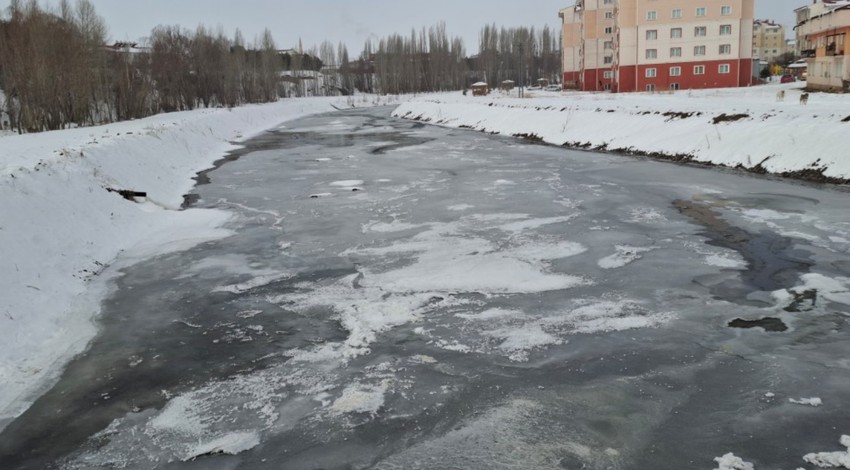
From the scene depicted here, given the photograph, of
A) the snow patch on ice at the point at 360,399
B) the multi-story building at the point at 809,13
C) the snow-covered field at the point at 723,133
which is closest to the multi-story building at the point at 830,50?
the multi-story building at the point at 809,13

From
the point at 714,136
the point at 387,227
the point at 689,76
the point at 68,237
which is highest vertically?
the point at 689,76

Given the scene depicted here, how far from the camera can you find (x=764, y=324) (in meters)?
6.18

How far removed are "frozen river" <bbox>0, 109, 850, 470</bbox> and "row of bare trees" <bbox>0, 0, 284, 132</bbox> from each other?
3303cm

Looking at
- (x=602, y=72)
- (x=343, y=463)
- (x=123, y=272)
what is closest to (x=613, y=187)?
(x=123, y=272)

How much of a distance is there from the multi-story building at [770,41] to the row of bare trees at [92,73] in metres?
116

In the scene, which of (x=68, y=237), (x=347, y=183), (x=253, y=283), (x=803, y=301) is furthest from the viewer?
(x=347, y=183)

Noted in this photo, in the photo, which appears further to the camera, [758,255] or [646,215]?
[646,215]

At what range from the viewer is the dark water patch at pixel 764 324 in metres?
6.06

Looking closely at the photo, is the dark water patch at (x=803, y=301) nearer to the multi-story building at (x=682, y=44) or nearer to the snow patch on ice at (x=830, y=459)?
the snow patch on ice at (x=830, y=459)

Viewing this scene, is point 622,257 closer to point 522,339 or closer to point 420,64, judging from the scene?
point 522,339

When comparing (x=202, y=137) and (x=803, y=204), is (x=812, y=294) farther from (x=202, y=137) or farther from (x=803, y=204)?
(x=202, y=137)

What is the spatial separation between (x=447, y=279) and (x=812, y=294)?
157 inches

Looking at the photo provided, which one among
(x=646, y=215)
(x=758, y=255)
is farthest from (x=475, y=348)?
(x=646, y=215)

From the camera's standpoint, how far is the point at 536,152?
77.0 feet
